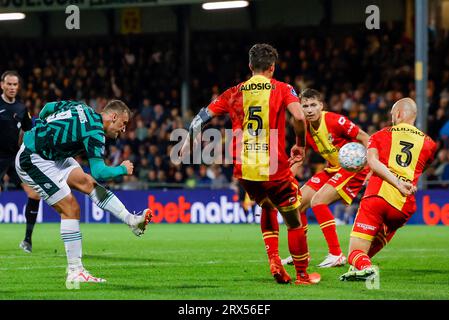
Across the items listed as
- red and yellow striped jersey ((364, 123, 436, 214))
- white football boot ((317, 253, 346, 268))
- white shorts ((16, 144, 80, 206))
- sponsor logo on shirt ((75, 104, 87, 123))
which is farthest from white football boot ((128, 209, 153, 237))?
white football boot ((317, 253, 346, 268))

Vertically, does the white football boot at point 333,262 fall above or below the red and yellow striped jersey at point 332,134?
below

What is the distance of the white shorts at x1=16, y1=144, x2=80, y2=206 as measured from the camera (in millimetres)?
9734

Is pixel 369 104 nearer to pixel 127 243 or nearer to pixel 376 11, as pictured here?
pixel 376 11

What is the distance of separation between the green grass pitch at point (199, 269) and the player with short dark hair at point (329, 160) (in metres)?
0.66

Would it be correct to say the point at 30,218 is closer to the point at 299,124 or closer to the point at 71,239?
the point at 71,239

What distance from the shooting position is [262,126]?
31.1 ft

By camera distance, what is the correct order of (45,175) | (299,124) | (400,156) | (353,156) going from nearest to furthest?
(299,124), (400,156), (45,175), (353,156)

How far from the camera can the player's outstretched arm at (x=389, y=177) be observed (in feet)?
29.9

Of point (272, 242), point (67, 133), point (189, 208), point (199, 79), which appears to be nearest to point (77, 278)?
point (67, 133)

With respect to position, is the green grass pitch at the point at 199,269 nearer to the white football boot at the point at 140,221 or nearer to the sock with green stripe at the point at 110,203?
the white football boot at the point at 140,221

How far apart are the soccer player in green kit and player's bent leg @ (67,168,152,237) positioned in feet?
0.04

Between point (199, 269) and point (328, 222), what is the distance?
1.88 m

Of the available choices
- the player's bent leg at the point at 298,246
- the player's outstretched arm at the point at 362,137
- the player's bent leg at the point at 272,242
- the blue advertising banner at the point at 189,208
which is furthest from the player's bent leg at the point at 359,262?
the blue advertising banner at the point at 189,208

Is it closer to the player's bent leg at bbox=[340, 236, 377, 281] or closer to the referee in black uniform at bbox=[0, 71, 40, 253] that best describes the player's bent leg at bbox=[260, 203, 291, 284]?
the player's bent leg at bbox=[340, 236, 377, 281]
